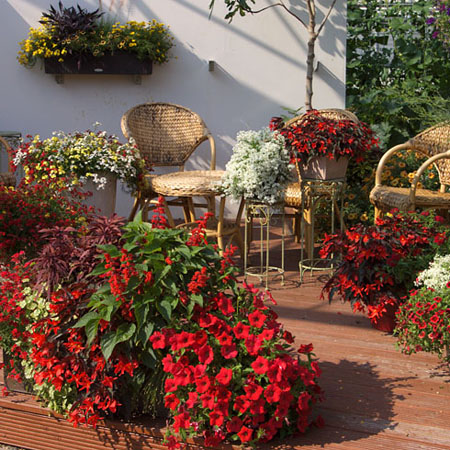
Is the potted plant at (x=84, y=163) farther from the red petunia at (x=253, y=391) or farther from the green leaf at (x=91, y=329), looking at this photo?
the red petunia at (x=253, y=391)

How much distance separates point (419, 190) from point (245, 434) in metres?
2.57

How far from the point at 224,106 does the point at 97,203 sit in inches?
59.8

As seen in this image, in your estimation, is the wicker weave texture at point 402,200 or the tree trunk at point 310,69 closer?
the wicker weave texture at point 402,200

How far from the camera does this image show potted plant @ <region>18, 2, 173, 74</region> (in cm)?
468

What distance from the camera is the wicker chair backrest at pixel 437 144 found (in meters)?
4.01

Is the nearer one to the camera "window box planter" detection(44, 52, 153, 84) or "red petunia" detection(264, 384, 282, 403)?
"red petunia" detection(264, 384, 282, 403)

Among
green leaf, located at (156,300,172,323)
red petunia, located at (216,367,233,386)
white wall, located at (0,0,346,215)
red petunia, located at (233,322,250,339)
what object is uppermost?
white wall, located at (0,0,346,215)

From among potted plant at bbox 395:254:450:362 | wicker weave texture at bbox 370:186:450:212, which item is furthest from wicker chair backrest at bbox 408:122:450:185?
potted plant at bbox 395:254:450:362

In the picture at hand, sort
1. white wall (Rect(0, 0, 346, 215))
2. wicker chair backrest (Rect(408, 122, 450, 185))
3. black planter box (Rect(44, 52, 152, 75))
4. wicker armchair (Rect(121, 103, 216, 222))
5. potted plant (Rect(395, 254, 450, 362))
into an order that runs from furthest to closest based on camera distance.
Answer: white wall (Rect(0, 0, 346, 215)) < black planter box (Rect(44, 52, 152, 75)) < wicker armchair (Rect(121, 103, 216, 222)) < wicker chair backrest (Rect(408, 122, 450, 185)) < potted plant (Rect(395, 254, 450, 362))

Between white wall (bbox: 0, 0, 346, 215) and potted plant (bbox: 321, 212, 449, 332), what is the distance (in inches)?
95.4

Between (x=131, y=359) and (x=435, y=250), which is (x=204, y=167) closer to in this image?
(x=435, y=250)

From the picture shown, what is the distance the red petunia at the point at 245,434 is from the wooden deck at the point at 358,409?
0.39 ft

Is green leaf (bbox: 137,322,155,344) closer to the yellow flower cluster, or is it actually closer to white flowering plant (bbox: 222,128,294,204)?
white flowering plant (bbox: 222,128,294,204)

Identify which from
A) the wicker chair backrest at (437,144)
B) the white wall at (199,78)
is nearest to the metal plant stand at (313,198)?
the wicker chair backrest at (437,144)
